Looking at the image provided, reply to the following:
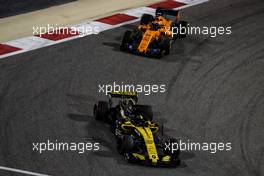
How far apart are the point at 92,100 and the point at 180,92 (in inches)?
109

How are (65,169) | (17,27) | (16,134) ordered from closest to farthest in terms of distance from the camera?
(65,169), (16,134), (17,27)

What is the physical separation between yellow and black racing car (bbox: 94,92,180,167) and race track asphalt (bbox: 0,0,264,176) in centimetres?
27

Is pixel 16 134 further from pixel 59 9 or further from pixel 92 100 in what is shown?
pixel 59 9

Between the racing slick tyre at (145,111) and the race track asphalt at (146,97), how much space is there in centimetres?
70

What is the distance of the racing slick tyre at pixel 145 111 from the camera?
25223 millimetres

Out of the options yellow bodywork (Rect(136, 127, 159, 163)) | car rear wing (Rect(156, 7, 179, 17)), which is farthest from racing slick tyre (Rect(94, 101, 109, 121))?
car rear wing (Rect(156, 7, 179, 17))

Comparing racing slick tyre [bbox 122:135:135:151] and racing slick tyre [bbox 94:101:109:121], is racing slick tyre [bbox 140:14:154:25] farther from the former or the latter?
racing slick tyre [bbox 122:135:135:151]

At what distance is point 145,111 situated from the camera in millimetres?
25328

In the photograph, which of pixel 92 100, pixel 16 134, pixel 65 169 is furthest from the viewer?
pixel 92 100

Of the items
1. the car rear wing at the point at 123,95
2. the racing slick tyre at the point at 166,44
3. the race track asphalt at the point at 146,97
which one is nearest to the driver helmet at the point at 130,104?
the car rear wing at the point at 123,95

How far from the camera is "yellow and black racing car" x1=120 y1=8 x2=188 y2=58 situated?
3008cm

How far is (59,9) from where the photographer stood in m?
33.9

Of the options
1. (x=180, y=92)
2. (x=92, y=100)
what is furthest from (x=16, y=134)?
(x=180, y=92)

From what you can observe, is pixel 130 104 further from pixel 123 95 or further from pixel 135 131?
pixel 135 131
